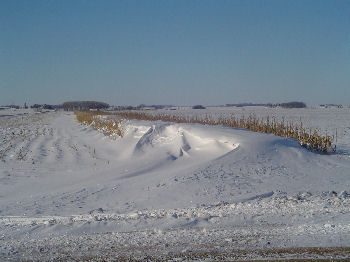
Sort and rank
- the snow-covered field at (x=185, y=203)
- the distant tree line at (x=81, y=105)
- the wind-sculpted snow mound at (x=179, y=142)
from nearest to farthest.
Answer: the snow-covered field at (x=185, y=203) → the wind-sculpted snow mound at (x=179, y=142) → the distant tree line at (x=81, y=105)

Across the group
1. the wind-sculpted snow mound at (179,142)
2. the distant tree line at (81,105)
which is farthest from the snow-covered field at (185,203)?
the distant tree line at (81,105)

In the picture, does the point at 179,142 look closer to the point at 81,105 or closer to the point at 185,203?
the point at 185,203

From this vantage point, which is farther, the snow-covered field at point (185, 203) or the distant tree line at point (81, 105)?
the distant tree line at point (81, 105)

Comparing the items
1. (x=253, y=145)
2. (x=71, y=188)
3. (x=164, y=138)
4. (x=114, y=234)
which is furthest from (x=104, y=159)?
(x=114, y=234)

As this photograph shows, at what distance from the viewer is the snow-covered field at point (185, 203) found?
531cm

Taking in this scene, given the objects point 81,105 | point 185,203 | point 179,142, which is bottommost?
point 185,203

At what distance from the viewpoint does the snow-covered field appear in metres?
5.31

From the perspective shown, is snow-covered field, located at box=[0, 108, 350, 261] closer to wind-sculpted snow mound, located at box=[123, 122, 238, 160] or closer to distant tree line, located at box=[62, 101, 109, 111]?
wind-sculpted snow mound, located at box=[123, 122, 238, 160]

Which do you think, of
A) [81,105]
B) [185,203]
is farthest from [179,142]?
[81,105]

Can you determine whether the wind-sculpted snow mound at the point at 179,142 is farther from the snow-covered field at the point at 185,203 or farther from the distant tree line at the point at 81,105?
the distant tree line at the point at 81,105

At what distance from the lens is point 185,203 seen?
7609 mm

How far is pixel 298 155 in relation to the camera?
11367mm

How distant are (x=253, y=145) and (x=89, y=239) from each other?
7492 millimetres

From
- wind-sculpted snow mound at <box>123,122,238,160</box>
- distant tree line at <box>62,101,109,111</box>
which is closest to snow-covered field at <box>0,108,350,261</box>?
wind-sculpted snow mound at <box>123,122,238,160</box>
